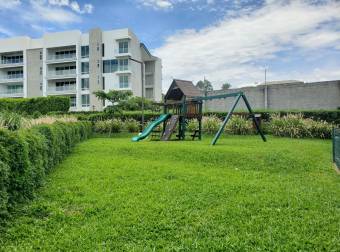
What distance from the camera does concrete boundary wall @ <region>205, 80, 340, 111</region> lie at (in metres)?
22.1

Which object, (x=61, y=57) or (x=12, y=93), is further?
(x=12, y=93)

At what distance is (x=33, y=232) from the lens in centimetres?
364

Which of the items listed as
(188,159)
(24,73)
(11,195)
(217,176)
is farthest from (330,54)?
(24,73)

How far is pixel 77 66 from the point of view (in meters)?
45.0

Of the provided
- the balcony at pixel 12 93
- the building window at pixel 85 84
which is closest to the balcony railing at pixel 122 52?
the building window at pixel 85 84

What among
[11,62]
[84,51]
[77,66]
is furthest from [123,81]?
[11,62]

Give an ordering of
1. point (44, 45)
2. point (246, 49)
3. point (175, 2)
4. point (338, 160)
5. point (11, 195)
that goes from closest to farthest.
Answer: point (11, 195), point (338, 160), point (175, 2), point (246, 49), point (44, 45)

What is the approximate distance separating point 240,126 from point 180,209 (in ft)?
44.6

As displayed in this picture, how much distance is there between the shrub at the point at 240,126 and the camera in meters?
17.4

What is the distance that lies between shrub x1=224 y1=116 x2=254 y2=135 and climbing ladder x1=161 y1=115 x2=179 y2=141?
387 cm

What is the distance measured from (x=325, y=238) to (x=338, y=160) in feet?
15.7

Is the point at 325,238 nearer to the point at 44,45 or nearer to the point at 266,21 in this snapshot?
the point at 266,21

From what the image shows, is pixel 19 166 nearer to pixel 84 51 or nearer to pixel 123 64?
pixel 123 64

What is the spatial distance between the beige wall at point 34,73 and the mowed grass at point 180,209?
147 ft
